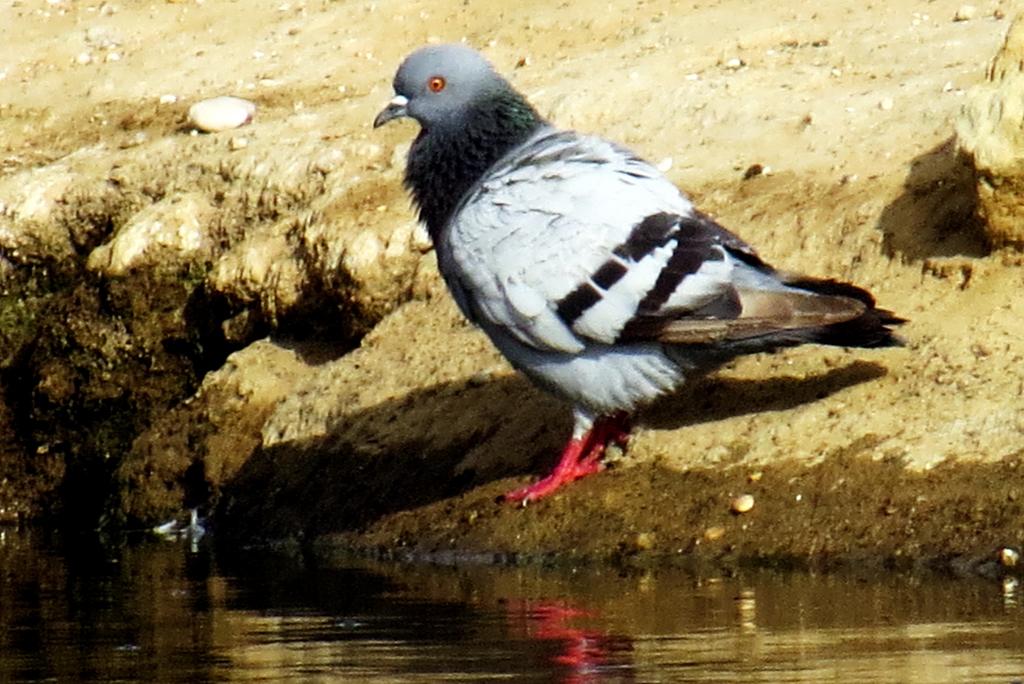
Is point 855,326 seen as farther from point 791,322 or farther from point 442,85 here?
point 442,85

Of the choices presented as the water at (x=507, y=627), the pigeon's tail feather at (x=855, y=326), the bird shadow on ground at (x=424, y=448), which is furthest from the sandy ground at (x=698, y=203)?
the water at (x=507, y=627)

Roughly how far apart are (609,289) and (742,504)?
0.90 metres

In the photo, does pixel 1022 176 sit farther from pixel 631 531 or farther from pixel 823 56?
pixel 823 56

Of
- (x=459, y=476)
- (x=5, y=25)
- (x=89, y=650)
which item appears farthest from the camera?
(x=5, y=25)

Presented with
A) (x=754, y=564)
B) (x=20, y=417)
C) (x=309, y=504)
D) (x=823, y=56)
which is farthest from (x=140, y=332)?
(x=754, y=564)

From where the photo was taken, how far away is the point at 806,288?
8180 millimetres

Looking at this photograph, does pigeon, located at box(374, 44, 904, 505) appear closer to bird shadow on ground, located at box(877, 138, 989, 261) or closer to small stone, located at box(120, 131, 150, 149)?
bird shadow on ground, located at box(877, 138, 989, 261)

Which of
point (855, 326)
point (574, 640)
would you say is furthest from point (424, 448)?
point (574, 640)

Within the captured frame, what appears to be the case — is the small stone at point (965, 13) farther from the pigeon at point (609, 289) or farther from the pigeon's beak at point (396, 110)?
the pigeon at point (609, 289)

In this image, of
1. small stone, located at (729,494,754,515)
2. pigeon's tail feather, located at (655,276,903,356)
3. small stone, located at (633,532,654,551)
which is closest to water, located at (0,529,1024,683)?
small stone, located at (633,532,654,551)

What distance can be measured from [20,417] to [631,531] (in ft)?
15.6

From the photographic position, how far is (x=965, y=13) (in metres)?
11.9

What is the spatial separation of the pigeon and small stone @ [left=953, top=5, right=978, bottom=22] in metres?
3.88

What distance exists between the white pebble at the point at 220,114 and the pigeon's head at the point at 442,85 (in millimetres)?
3042
